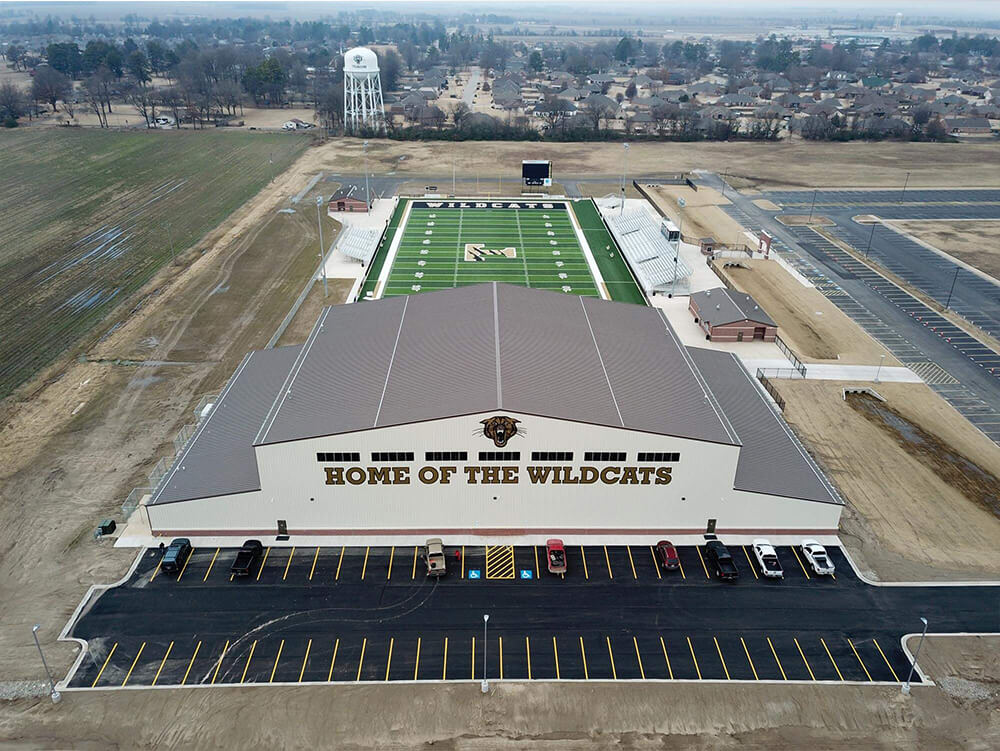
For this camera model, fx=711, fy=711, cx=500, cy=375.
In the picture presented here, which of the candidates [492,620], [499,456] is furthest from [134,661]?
[499,456]

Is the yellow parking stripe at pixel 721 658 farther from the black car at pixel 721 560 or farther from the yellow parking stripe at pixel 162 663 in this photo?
the yellow parking stripe at pixel 162 663

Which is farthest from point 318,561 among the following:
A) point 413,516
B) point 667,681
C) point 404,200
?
point 404,200

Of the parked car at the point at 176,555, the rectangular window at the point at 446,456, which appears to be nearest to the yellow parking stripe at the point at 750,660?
the rectangular window at the point at 446,456

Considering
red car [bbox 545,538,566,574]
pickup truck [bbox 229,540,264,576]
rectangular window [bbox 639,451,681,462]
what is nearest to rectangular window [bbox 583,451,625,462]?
rectangular window [bbox 639,451,681,462]

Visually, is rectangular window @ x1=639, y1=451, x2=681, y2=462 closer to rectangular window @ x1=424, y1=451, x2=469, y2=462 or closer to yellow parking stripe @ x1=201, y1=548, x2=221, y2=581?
rectangular window @ x1=424, y1=451, x2=469, y2=462

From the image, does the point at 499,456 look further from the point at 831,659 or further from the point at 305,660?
the point at 831,659

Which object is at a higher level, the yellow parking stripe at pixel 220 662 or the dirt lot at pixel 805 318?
the dirt lot at pixel 805 318
